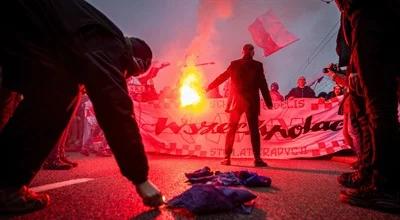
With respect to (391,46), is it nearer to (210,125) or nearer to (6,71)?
(6,71)

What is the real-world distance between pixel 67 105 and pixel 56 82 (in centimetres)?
19

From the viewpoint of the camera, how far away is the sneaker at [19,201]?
6.41ft

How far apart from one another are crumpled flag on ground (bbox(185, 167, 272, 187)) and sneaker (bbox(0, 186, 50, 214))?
1545 mm

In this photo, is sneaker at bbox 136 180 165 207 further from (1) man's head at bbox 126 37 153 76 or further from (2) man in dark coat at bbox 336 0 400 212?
(2) man in dark coat at bbox 336 0 400 212

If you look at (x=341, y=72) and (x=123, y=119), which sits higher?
(x=341, y=72)

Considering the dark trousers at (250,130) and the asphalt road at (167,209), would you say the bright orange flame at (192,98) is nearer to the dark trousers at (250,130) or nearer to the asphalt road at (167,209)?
the dark trousers at (250,130)

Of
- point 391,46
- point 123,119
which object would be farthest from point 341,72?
point 123,119

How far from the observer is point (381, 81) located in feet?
7.54

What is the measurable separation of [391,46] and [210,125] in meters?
5.34

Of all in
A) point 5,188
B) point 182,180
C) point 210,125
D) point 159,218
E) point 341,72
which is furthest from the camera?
point 210,125

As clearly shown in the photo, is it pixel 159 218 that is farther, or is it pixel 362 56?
pixel 362 56

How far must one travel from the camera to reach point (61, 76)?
2.07 m

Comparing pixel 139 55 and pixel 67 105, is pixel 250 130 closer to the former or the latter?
pixel 139 55

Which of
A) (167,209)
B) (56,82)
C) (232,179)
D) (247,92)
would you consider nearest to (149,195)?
(167,209)
